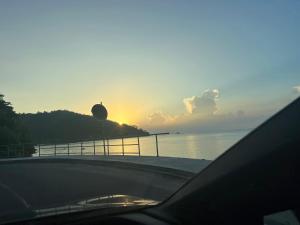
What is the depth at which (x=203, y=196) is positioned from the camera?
8.54ft

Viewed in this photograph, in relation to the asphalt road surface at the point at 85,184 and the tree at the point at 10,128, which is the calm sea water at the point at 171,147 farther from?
the tree at the point at 10,128

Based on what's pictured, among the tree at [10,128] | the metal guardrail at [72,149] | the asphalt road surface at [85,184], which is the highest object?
the tree at [10,128]

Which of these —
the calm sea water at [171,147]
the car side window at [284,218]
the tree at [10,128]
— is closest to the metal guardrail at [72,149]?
the calm sea water at [171,147]

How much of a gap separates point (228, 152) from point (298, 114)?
1.32 ft

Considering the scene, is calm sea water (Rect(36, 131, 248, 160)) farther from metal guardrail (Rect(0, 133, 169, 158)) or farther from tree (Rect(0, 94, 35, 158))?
tree (Rect(0, 94, 35, 158))

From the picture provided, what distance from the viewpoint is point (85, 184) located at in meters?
16.8

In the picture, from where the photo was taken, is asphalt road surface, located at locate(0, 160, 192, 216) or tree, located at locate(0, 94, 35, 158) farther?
tree, located at locate(0, 94, 35, 158)

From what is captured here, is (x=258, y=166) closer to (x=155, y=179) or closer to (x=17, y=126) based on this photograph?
(x=155, y=179)

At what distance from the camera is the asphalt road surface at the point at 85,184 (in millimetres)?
13023

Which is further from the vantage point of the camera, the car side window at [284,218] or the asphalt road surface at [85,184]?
the asphalt road surface at [85,184]

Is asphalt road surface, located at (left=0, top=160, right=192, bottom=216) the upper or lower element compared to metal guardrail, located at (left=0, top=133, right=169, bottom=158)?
lower

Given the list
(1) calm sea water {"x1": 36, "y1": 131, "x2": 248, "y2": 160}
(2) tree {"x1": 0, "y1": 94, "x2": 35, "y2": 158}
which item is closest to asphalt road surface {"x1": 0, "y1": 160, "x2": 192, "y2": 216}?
(1) calm sea water {"x1": 36, "y1": 131, "x2": 248, "y2": 160}

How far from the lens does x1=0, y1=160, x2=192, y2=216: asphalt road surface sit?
Answer: 513 inches

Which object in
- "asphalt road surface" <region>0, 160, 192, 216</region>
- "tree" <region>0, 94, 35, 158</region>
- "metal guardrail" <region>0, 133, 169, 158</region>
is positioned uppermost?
"tree" <region>0, 94, 35, 158</region>
